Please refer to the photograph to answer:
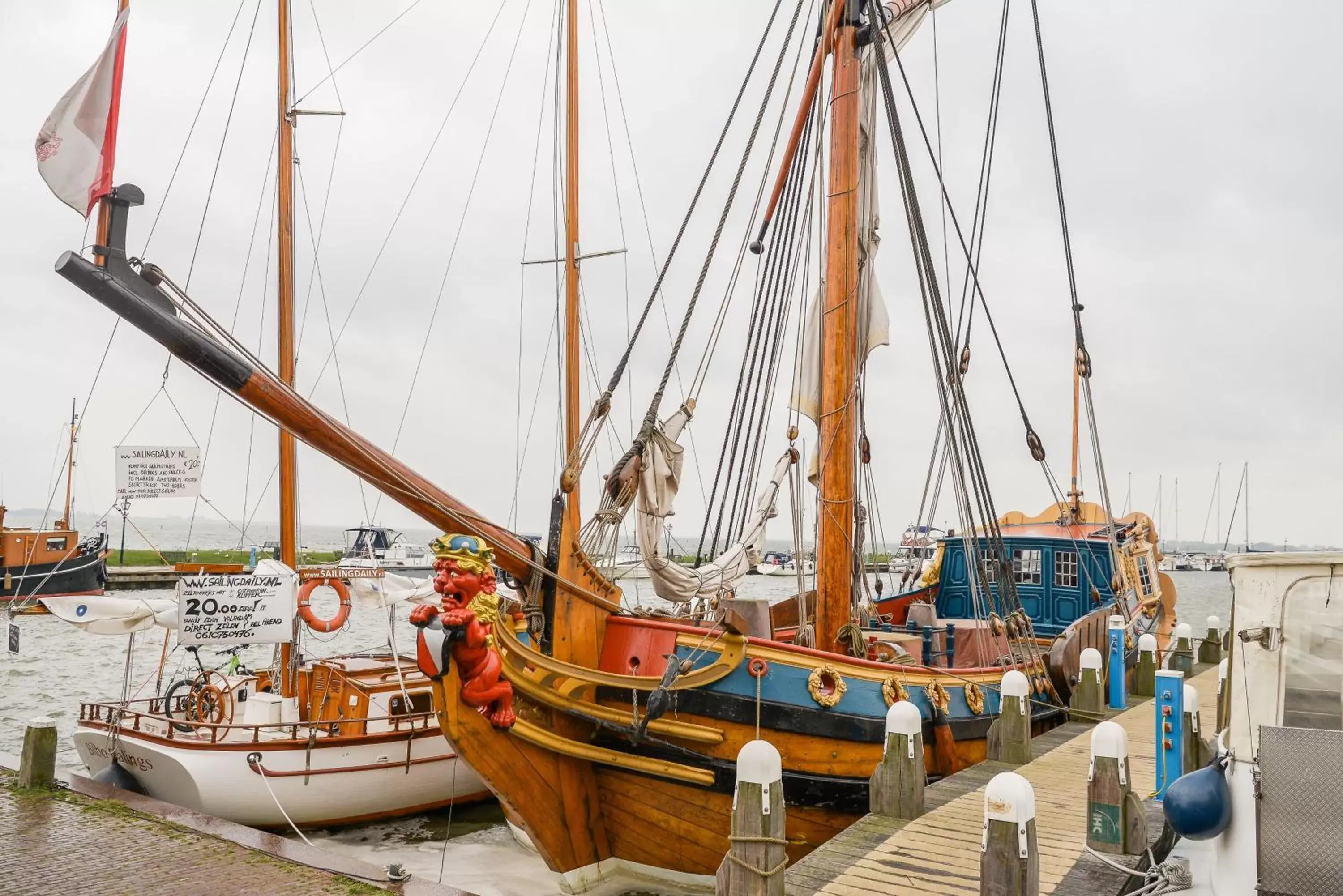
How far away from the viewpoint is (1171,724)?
809 centimetres

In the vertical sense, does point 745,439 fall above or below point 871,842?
above

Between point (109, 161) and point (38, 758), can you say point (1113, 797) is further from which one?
point (38, 758)

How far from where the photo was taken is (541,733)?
877cm

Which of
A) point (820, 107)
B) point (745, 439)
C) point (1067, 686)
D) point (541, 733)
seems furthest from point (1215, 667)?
point (541, 733)

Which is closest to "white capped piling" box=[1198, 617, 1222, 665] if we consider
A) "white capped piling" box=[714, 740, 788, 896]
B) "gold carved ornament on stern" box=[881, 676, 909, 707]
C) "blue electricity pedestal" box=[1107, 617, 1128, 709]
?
"blue electricity pedestal" box=[1107, 617, 1128, 709]

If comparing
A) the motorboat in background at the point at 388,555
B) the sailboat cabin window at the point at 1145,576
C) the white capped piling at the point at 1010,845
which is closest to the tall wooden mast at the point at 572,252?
the white capped piling at the point at 1010,845

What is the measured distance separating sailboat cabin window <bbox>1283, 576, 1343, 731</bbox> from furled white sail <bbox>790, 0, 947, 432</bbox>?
6.99 m

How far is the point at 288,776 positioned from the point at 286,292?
757 cm

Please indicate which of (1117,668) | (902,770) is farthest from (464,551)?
(1117,668)

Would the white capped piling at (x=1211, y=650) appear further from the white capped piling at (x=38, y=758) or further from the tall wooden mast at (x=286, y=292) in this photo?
the white capped piling at (x=38, y=758)

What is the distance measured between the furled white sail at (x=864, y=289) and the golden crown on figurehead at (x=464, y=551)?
203 inches

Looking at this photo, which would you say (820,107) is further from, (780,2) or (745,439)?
(745,439)

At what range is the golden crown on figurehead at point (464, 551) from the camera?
25.3 feet

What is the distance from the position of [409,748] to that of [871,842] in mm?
8089
